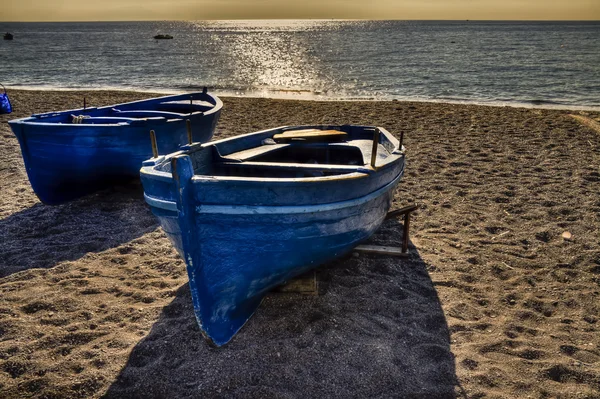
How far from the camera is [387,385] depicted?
3494mm

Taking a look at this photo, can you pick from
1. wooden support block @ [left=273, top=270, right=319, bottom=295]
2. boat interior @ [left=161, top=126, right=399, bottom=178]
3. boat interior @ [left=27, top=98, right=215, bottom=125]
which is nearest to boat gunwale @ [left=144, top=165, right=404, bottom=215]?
boat interior @ [left=161, top=126, right=399, bottom=178]

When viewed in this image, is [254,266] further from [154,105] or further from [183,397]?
[154,105]

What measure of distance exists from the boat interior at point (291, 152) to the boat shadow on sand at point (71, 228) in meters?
2.00

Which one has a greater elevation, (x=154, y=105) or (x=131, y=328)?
(x=154, y=105)

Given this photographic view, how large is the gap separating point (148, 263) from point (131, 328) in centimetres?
136

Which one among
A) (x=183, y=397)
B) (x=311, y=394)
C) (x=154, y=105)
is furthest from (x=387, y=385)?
(x=154, y=105)

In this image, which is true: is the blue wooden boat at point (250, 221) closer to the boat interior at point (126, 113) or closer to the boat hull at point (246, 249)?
the boat hull at point (246, 249)

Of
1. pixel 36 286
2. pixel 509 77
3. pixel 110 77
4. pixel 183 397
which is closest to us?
pixel 183 397

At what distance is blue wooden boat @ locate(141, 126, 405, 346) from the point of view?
11.1 feet

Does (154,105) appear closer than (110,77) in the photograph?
Yes

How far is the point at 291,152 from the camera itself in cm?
617

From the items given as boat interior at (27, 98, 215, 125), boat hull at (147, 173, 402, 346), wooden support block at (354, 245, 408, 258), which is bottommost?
wooden support block at (354, 245, 408, 258)

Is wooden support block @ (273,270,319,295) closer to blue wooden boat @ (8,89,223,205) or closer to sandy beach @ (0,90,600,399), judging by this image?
sandy beach @ (0,90,600,399)

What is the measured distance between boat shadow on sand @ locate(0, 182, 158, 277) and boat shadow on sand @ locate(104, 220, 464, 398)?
6.25 ft
